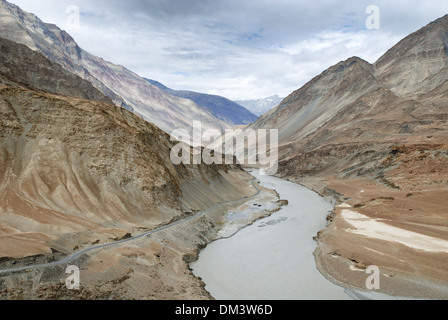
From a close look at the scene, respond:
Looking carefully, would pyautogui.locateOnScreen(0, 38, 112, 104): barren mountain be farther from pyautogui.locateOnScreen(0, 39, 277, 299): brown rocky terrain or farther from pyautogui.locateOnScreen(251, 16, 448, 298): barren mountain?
pyautogui.locateOnScreen(251, 16, 448, 298): barren mountain

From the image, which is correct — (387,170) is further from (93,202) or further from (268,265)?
(93,202)

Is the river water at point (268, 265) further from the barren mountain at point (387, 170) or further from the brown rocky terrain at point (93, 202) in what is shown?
the barren mountain at point (387, 170)

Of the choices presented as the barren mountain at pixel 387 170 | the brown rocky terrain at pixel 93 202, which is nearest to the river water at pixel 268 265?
the brown rocky terrain at pixel 93 202

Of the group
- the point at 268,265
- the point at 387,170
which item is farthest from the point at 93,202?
the point at 387,170

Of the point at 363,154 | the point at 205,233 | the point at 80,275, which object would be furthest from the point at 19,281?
the point at 363,154

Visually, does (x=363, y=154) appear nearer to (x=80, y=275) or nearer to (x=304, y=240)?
(x=304, y=240)
